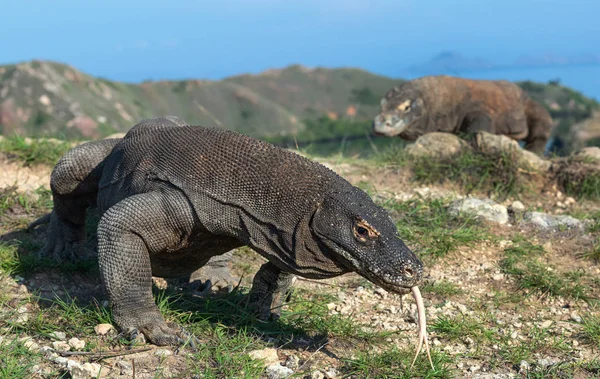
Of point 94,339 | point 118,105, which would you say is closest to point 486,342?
point 94,339

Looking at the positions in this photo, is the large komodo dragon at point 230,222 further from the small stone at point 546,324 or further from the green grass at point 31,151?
the green grass at point 31,151

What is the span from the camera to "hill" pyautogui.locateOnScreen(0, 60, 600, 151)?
2022 cm

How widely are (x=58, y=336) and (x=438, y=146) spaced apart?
16.5 feet

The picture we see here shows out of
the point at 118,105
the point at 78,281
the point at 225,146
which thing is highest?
the point at 225,146

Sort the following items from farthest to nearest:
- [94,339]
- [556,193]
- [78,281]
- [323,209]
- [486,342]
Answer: [556,193] < [78,281] < [486,342] < [94,339] < [323,209]

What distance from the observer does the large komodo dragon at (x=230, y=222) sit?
3.50m

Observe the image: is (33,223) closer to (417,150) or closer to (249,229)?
(249,229)

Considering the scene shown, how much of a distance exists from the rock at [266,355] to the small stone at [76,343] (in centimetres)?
84

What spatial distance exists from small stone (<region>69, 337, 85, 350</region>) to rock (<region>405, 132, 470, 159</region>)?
15.5ft

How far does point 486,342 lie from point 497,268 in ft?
4.37

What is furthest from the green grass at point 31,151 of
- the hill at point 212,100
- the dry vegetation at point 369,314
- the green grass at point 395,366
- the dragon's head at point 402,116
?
the hill at point 212,100

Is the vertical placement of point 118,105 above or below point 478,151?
below

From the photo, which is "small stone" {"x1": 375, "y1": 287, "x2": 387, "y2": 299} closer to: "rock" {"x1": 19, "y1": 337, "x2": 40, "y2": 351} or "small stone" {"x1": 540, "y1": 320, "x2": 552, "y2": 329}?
"small stone" {"x1": 540, "y1": 320, "x2": 552, "y2": 329}

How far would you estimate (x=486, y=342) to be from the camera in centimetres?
427
